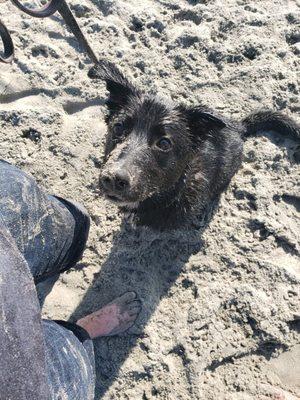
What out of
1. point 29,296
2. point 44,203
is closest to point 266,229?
point 44,203

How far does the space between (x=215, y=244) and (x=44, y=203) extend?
119cm

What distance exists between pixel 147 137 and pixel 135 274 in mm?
896

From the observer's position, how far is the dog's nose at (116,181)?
83.0 inches

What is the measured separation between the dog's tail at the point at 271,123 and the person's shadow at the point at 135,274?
0.69 meters

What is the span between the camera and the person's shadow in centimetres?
249

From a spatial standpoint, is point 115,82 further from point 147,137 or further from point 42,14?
point 42,14

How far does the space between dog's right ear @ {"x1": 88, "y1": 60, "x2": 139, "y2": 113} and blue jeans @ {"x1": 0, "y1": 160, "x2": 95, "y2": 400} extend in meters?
0.69

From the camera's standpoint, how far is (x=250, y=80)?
10.7 ft

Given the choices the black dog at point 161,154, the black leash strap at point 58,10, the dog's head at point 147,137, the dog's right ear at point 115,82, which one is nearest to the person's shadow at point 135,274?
the black dog at point 161,154

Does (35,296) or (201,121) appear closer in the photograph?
(35,296)

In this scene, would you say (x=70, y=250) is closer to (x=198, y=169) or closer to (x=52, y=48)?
(x=198, y=169)

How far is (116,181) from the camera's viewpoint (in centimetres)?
212

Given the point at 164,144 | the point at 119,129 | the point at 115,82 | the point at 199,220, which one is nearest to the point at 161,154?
the point at 164,144

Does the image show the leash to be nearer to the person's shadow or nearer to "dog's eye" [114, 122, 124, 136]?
"dog's eye" [114, 122, 124, 136]
